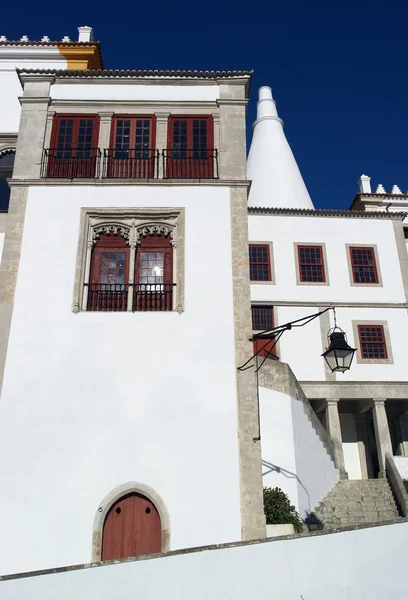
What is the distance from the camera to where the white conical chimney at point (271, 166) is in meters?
31.7

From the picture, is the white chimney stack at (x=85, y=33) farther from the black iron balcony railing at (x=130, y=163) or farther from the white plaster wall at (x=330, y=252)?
the white plaster wall at (x=330, y=252)

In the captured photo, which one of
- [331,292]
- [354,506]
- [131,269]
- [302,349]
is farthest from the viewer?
[331,292]

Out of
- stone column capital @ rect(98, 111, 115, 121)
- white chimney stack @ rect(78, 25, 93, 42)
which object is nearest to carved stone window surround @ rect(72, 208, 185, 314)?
stone column capital @ rect(98, 111, 115, 121)

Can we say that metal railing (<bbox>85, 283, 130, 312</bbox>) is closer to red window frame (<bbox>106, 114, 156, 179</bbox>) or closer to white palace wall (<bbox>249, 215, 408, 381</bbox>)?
red window frame (<bbox>106, 114, 156, 179</bbox>)

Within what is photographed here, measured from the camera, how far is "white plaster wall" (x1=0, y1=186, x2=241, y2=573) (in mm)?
→ 10922

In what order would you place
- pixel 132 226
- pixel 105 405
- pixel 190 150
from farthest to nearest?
pixel 190 150 < pixel 132 226 < pixel 105 405

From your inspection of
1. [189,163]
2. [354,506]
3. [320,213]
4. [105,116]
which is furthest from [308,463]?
[320,213]

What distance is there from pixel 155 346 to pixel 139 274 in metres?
1.83

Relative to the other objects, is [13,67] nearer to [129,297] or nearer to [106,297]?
[106,297]

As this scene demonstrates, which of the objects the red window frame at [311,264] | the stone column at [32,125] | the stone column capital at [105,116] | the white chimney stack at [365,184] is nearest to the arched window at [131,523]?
the stone column at [32,125]

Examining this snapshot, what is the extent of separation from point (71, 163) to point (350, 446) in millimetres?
15838

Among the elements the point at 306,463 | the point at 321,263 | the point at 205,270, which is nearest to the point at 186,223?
the point at 205,270

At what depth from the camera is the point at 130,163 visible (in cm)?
1416

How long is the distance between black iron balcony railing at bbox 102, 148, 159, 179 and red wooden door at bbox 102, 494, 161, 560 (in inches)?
280
